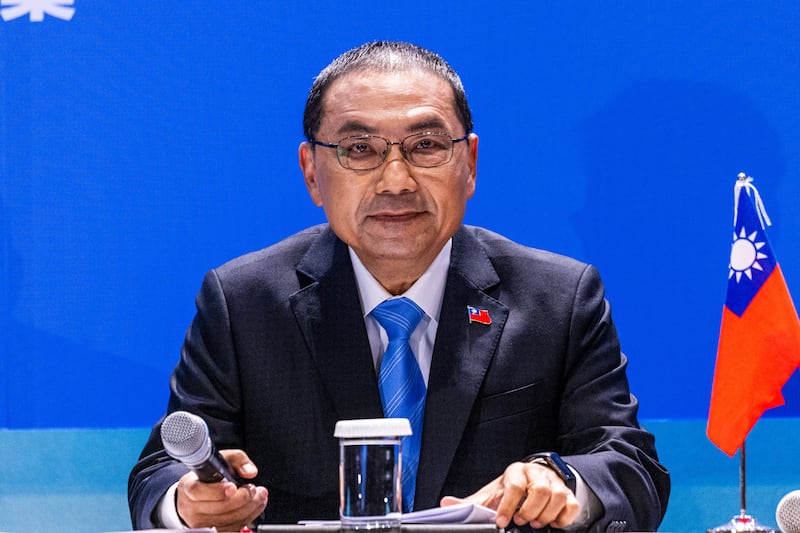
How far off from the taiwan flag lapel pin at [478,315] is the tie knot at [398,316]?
4.2 inches

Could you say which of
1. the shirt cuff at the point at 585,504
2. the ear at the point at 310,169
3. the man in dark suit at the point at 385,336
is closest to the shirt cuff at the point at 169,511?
the man in dark suit at the point at 385,336

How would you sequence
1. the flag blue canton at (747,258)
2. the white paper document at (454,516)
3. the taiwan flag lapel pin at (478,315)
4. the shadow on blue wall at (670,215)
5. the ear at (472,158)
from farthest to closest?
the shadow on blue wall at (670,215) < the flag blue canton at (747,258) < the ear at (472,158) < the taiwan flag lapel pin at (478,315) < the white paper document at (454,516)

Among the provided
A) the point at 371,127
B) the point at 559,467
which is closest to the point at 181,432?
the point at 559,467

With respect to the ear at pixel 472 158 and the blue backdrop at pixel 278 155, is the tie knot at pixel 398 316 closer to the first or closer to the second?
the ear at pixel 472 158

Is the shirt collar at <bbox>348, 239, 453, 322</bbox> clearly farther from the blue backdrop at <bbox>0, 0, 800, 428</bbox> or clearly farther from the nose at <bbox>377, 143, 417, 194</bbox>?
the blue backdrop at <bbox>0, 0, 800, 428</bbox>

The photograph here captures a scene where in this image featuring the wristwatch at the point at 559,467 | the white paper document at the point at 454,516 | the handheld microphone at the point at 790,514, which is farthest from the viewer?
the wristwatch at the point at 559,467

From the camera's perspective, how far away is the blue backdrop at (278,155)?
3318 millimetres

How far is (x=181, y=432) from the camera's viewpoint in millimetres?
1407

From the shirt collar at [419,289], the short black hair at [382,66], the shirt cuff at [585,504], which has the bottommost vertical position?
the shirt cuff at [585,504]

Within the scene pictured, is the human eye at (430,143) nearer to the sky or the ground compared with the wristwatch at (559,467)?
nearer to the sky

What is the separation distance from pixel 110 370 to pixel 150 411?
17 cm

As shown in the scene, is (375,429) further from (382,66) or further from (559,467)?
(382,66)

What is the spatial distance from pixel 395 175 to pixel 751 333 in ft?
3.92

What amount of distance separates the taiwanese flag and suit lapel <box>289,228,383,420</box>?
44.1 inches
